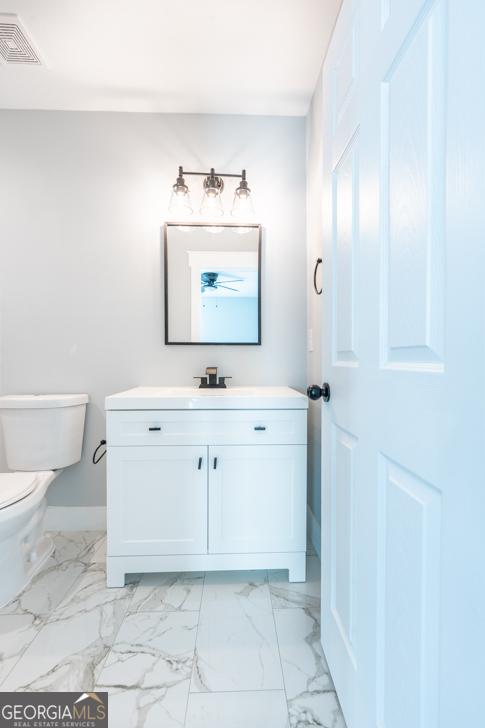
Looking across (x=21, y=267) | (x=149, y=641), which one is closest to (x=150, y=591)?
(x=149, y=641)

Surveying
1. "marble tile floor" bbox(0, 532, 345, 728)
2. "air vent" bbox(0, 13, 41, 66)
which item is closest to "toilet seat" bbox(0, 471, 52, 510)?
"marble tile floor" bbox(0, 532, 345, 728)

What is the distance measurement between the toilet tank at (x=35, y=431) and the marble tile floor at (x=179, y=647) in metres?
0.51

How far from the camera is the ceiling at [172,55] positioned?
1447 mm

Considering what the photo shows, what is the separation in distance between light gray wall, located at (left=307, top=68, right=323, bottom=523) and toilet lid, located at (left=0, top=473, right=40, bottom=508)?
132 centimetres

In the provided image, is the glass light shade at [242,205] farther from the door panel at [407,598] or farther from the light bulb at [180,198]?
the door panel at [407,598]

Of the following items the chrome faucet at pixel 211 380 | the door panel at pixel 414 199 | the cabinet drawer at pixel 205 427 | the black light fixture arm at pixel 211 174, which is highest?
the black light fixture arm at pixel 211 174

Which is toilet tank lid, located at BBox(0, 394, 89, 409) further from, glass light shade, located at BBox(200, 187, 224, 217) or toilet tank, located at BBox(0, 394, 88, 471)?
glass light shade, located at BBox(200, 187, 224, 217)

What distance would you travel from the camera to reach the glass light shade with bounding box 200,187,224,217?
1.89 meters

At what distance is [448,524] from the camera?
496mm

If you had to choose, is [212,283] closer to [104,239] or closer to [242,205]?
[242,205]

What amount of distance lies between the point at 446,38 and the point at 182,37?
1.54 metres

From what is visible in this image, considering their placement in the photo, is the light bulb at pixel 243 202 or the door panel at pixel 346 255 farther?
the light bulb at pixel 243 202

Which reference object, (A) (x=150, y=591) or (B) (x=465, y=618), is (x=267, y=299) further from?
(B) (x=465, y=618)

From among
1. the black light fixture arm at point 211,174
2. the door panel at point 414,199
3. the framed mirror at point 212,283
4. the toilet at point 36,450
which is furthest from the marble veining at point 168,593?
the black light fixture arm at point 211,174
